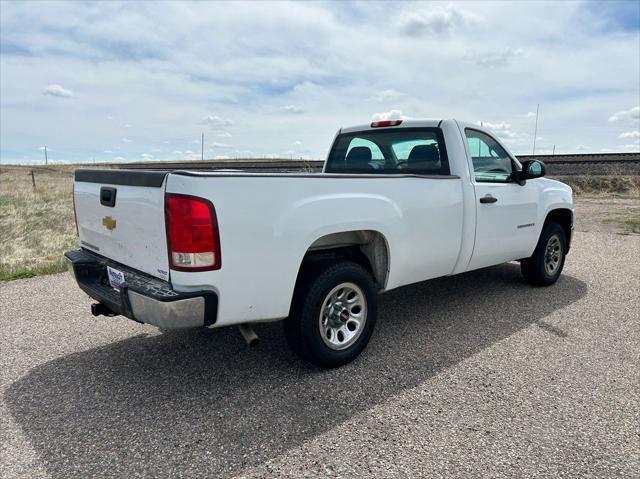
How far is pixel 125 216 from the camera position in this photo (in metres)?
3.08

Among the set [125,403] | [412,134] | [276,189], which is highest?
[412,134]

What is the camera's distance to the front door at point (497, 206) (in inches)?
175

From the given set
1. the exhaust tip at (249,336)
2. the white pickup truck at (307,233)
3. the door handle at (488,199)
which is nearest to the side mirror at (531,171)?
the white pickup truck at (307,233)

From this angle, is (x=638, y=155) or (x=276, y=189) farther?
(x=638, y=155)

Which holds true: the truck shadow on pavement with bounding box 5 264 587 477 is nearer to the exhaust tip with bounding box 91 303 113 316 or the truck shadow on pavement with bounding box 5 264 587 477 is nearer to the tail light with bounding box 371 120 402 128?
the exhaust tip with bounding box 91 303 113 316

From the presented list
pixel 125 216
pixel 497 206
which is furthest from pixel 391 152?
pixel 125 216

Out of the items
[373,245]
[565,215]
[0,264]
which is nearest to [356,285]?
[373,245]

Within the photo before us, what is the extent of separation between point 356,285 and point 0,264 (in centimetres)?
566

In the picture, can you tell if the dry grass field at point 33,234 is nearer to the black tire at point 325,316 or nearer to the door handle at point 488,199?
the black tire at point 325,316

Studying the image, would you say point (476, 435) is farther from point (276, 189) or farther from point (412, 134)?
point (412, 134)

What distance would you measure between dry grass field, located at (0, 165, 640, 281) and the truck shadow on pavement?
11.6 feet

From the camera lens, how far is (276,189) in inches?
112

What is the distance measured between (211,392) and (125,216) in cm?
130

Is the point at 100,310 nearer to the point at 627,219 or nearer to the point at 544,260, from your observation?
the point at 544,260
